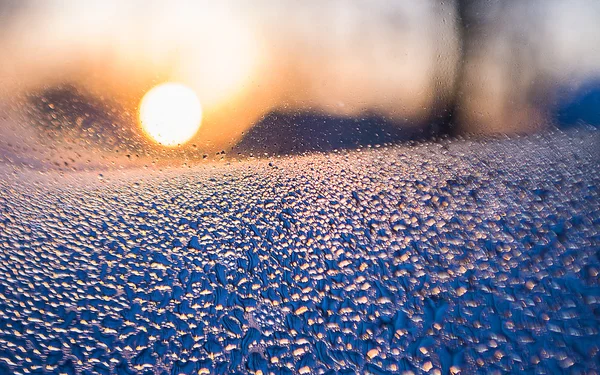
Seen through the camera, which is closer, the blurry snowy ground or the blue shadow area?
the blurry snowy ground

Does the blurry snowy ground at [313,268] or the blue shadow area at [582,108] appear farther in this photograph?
the blue shadow area at [582,108]

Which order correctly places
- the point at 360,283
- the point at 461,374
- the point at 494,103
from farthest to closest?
the point at 494,103 → the point at 360,283 → the point at 461,374

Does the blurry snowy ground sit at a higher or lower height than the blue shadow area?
lower

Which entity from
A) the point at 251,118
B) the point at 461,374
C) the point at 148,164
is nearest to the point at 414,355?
the point at 461,374

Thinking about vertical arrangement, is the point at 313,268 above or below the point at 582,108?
below

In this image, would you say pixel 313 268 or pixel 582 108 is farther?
pixel 582 108

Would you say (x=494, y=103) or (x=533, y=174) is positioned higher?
(x=494, y=103)

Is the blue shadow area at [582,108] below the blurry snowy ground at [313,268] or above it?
above

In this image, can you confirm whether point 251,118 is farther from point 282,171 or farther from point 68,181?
point 68,181
